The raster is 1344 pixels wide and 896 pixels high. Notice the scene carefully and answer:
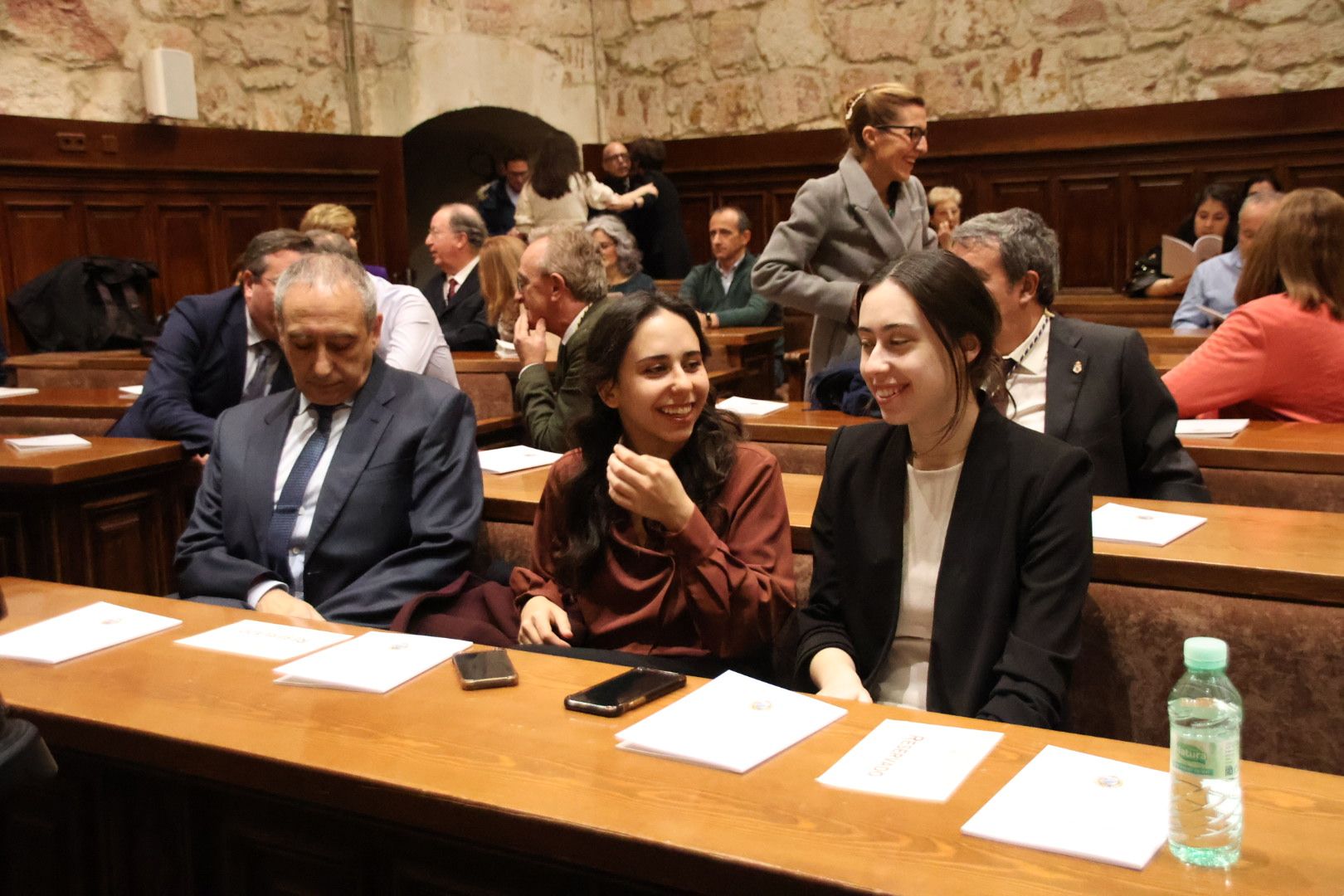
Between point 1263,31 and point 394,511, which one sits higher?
point 1263,31

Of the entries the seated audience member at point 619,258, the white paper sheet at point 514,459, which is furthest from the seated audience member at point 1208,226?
the white paper sheet at point 514,459

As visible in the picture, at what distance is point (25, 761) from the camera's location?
89 centimetres

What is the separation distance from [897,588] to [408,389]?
4.18 ft

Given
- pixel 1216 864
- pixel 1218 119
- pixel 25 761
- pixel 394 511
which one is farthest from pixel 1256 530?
pixel 1218 119

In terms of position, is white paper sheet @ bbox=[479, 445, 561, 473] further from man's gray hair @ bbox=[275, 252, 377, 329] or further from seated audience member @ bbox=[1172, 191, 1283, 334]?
seated audience member @ bbox=[1172, 191, 1283, 334]

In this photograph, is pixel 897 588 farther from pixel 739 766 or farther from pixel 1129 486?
pixel 1129 486

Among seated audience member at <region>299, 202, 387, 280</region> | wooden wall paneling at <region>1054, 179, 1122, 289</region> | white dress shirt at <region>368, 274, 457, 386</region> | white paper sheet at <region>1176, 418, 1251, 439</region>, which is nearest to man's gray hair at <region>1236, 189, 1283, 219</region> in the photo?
wooden wall paneling at <region>1054, 179, 1122, 289</region>

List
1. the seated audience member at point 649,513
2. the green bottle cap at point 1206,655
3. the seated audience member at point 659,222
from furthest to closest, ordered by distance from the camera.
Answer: the seated audience member at point 659,222
the seated audience member at point 649,513
the green bottle cap at point 1206,655

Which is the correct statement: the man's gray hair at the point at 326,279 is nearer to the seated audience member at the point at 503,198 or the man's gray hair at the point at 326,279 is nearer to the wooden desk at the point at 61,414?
the wooden desk at the point at 61,414

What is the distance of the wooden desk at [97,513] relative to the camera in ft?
11.3

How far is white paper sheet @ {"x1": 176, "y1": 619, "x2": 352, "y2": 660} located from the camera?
2039 millimetres

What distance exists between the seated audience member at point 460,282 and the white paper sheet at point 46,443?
2.13 metres

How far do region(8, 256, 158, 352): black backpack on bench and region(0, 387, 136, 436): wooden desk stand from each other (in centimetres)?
211

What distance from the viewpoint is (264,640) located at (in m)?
2.11
